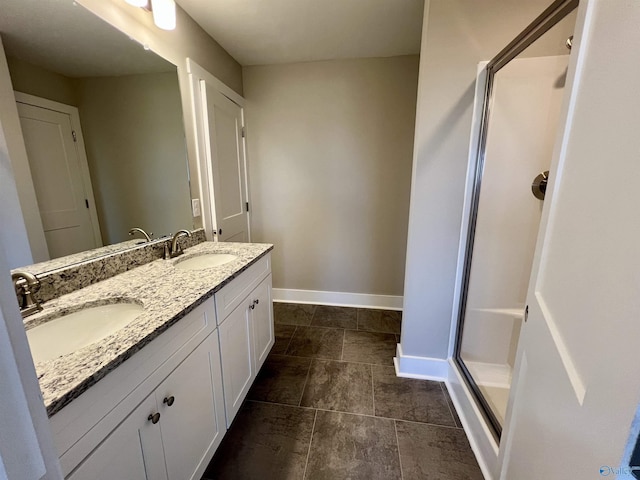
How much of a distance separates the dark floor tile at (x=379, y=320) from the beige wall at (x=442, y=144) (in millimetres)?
637

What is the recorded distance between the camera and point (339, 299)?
116 inches

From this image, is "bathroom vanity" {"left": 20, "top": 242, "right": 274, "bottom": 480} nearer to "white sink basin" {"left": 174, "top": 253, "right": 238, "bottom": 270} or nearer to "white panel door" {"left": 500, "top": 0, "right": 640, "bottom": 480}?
"white sink basin" {"left": 174, "top": 253, "right": 238, "bottom": 270}

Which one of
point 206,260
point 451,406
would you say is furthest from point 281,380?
point 451,406

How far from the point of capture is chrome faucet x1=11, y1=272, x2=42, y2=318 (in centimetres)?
87

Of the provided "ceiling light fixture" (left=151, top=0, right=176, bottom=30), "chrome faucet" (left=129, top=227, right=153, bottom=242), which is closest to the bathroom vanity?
"chrome faucet" (left=129, top=227, right=153, bottom=242)

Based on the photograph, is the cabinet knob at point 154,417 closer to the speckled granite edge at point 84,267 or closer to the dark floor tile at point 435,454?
the speckled granite edge at point 84,267

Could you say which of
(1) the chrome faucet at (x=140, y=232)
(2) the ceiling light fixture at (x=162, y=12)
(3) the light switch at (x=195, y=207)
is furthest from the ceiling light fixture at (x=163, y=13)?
(1) the chrome faucet at (x=140, y=232)

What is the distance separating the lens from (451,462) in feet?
4.24

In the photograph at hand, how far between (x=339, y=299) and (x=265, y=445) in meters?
1.70

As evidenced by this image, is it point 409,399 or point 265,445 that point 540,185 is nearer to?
point 409,399

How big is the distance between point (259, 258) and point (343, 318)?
1.35 metres

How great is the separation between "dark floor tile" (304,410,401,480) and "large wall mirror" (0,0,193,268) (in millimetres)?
1465

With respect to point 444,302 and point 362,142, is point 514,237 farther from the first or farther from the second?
point 362,142

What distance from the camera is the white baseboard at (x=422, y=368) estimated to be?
5.99ft
